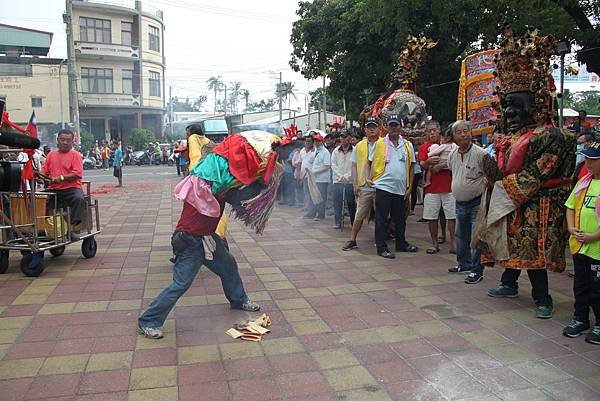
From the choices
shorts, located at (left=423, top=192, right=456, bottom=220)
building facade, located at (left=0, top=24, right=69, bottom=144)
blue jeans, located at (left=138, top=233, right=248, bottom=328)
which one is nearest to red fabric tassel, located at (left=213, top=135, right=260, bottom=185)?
blue jeans, located at (left=138, top=233, right=248, bottom=328)

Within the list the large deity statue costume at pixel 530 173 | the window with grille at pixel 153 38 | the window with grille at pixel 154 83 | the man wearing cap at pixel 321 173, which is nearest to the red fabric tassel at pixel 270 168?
the large deity statue costume at pixel 530 173

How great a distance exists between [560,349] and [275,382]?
2041 mm

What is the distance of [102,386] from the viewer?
10.5 feet

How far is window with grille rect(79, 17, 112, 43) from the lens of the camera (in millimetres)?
38531

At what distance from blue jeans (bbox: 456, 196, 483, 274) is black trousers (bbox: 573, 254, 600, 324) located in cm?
144

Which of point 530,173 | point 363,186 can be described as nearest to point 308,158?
point 363,186

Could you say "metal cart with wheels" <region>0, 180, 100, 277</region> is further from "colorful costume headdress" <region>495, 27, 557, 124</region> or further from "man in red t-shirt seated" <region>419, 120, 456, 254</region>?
"colorful costume headdress" <region>495, 27, 557, 124</region>

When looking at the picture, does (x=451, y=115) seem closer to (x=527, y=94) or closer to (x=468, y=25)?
(x=468, y=25)

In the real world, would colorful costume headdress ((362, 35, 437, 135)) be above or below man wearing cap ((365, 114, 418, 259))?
above

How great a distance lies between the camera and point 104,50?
39.0 meters

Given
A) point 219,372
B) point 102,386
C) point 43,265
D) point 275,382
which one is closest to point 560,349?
point 275,382

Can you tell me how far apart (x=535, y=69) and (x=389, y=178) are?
2475 mm

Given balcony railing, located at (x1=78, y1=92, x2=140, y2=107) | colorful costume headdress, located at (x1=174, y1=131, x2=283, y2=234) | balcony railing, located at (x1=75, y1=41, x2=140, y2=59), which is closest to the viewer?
colorful costume headdress, located at (x1=174, y1=131, x2=283, y2=234)

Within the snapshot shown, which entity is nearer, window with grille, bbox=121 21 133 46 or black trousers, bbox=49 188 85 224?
black trousers, bbox=49 188 85 224
